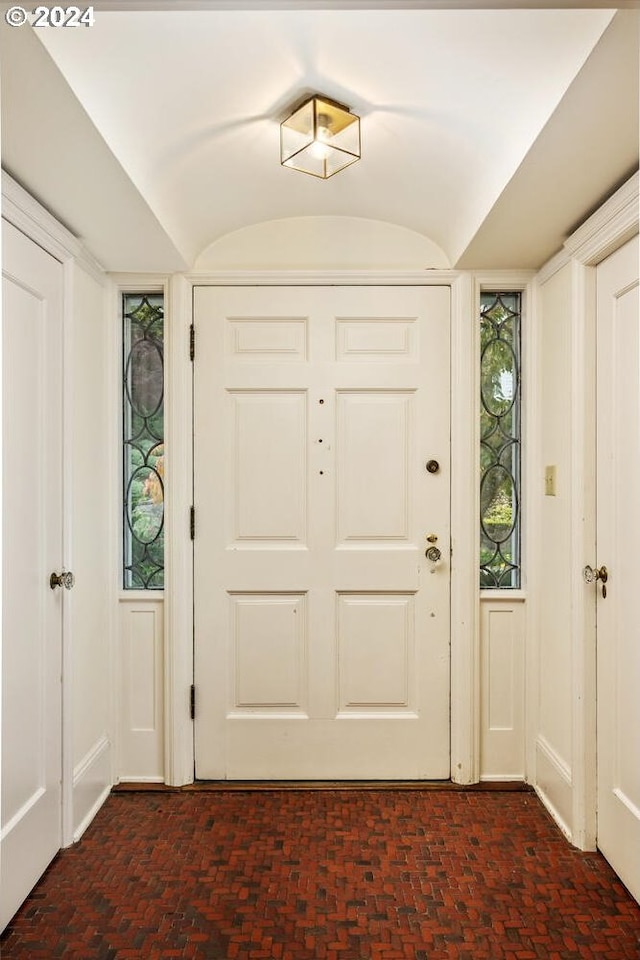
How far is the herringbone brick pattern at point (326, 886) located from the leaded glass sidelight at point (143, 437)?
3.05 feet

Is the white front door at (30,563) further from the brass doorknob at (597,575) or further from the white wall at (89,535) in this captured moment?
the brass doorknob at (597,575)

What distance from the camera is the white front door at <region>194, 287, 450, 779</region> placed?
2492mm

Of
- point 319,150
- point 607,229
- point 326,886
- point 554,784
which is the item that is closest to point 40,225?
point 319,150

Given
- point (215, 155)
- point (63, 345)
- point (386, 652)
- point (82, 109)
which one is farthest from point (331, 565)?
point (82, 109)

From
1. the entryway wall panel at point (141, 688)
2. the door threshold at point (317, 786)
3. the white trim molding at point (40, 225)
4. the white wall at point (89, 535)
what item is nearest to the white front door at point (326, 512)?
the door threshold at point (317, 786)

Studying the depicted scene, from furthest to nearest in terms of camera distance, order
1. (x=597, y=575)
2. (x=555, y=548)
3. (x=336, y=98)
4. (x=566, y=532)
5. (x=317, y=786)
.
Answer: (x=317, y=786), (x=555, y=548), (x=566, y=532), (x=597, y=575), (x=336, y=98)

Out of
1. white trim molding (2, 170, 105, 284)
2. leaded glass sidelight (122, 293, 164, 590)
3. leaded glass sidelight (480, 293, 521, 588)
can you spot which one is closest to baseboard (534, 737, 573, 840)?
leaded glass sidelight (480, 293, 521, 588)

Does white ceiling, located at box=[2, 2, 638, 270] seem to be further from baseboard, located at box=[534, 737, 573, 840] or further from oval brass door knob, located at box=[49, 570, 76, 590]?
baseboard, located at box=[534, 737, 573, 840]

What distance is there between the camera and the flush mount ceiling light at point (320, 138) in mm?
1646

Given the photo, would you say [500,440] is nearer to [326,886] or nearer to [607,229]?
[607,229]

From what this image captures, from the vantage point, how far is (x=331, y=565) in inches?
98.7

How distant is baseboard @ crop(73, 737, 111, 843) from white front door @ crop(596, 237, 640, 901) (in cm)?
179

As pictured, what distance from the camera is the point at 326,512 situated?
2.50 meters

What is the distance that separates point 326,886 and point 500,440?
172 cm
